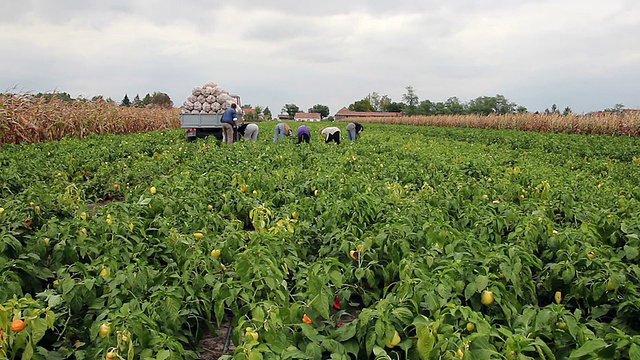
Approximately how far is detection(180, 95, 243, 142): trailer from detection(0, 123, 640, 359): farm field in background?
39.5 ft

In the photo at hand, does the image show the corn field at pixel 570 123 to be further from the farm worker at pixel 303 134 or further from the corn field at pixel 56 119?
the corn field at pixel 56 119

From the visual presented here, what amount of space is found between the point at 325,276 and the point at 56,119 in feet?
55.4

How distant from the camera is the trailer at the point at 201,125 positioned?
18.2 meters

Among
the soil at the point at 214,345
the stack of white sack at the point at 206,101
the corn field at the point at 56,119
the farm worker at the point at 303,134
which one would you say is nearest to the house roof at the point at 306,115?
the corn field at the point at 56,119

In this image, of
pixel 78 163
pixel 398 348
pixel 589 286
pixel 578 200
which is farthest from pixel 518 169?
pixel 78 163

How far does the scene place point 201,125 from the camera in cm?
1844

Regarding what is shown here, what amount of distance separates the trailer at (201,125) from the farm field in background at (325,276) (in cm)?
1204

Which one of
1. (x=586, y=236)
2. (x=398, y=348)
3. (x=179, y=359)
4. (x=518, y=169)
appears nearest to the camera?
(x=179, y=359)

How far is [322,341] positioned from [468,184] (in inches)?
191

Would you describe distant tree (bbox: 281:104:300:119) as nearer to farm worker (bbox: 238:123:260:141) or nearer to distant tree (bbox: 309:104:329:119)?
distant tree (bbox: 309:104:329:119)

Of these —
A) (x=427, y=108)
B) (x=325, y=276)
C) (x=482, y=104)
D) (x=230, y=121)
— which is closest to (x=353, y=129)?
(x=230, y=121)

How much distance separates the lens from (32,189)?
5.35 m

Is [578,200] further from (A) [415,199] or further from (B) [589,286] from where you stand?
(B) [589,286]

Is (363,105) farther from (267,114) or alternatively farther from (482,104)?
(482,104)
